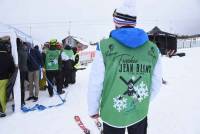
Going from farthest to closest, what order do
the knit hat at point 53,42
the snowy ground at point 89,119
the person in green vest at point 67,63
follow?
1. the person in green vest at point 67,63
2. the knit hat at point 53,42
3. the snowy ground at point 89,119

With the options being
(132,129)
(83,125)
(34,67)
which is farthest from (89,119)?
(132,129)

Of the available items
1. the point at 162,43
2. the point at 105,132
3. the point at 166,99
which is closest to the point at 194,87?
the point at 166,99

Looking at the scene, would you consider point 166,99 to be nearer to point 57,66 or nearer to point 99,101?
point 57,66

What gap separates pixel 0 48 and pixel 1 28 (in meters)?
0.47

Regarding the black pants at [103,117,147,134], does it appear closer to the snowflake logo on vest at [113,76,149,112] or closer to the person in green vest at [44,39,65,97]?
the snowflake logo on vest at [113,76,149,112]

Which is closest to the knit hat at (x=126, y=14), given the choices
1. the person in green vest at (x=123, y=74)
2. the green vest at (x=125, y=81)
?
the person in green vest at (x=123, y=74)

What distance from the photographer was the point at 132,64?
2273 mm

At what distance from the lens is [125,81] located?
2.26 metres

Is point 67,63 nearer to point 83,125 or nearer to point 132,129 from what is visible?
point 83,125

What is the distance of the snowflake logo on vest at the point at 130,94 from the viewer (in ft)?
7.47

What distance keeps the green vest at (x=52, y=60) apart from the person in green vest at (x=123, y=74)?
5.46 metres

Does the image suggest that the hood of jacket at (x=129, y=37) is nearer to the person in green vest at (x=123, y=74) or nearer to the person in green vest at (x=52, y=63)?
the person in green vest at (x=123, y=74)

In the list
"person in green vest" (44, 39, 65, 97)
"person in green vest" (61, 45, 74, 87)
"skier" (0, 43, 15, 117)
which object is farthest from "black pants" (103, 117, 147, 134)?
"person in green vest" (61, 45, 74, 87)

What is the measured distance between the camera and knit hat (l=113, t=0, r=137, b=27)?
2314 millimetres
